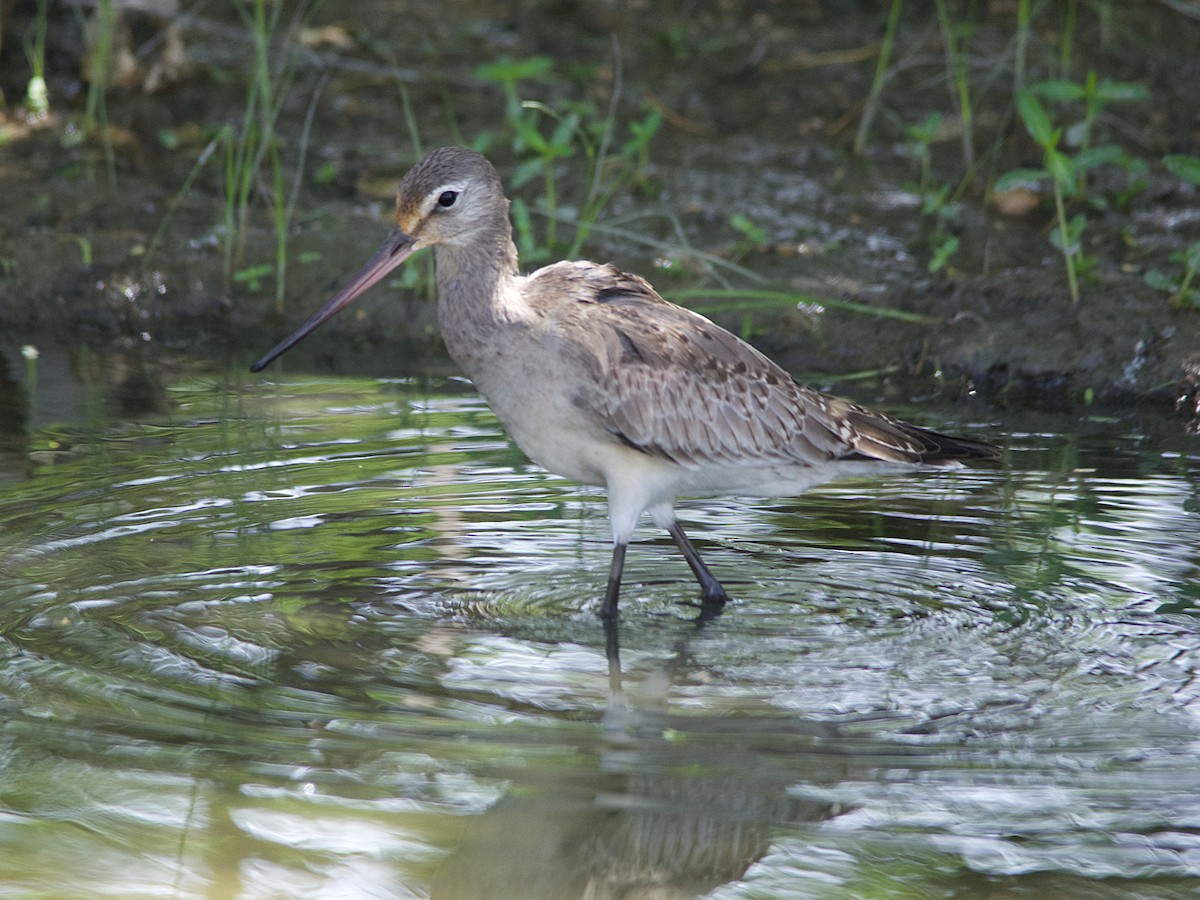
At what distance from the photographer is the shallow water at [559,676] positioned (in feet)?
11.6

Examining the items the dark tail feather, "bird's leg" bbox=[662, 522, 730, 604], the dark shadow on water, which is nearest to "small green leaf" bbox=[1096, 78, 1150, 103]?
the dark tail feather

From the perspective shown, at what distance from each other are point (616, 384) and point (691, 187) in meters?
4.03

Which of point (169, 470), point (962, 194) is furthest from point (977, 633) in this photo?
point (962, 194)

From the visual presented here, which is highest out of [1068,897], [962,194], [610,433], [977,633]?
[962,194]

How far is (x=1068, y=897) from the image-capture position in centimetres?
338

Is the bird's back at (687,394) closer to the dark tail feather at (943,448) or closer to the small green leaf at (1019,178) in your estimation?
the dark tail feather at (943,448)

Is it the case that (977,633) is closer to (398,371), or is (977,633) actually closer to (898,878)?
(898,878)

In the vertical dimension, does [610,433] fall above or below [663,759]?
above

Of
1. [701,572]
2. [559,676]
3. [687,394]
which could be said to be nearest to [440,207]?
[687,394]

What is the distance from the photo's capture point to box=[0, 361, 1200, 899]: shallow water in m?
3.54

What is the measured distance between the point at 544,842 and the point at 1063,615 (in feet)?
6.44

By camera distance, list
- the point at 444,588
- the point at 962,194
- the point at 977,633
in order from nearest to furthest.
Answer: the point at 977,633, the point at 444,588, the point at 962,194

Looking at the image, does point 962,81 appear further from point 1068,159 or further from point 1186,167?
point 1186,167

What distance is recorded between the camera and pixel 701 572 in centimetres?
525
